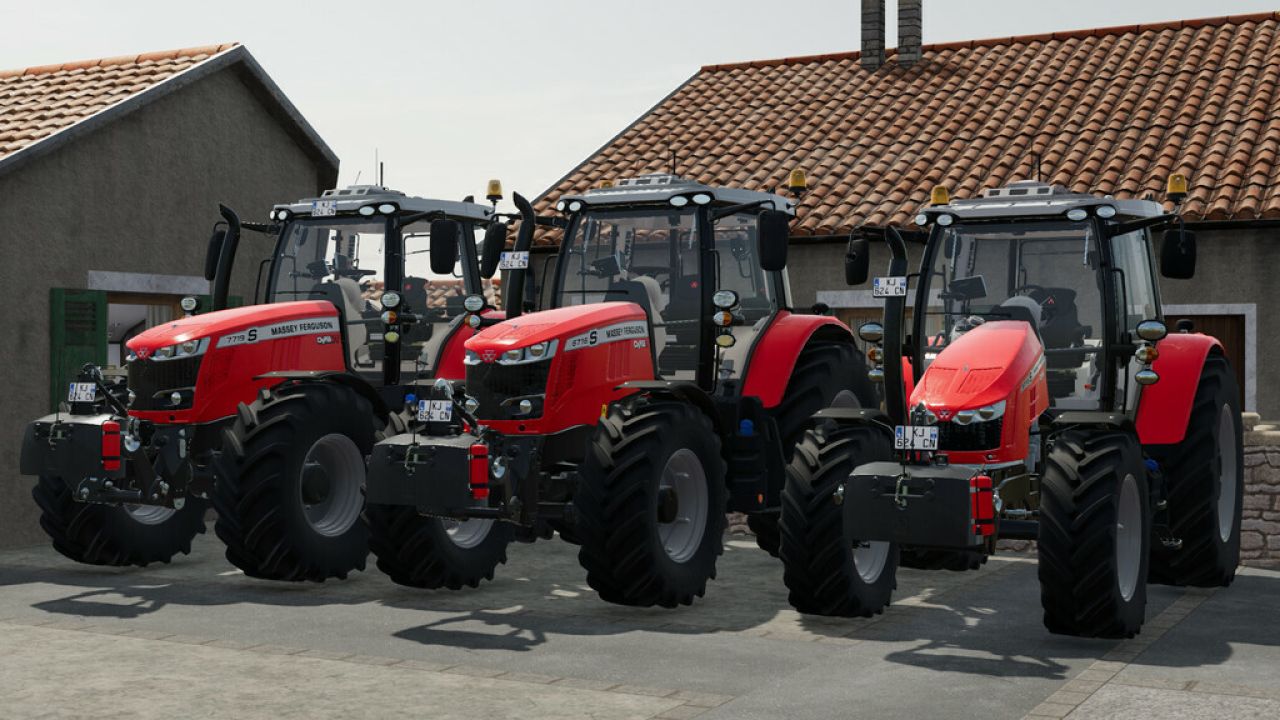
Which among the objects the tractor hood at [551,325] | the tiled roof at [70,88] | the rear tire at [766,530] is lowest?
the rear tire at [766,530]

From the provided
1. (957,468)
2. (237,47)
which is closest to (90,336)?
(237,47)

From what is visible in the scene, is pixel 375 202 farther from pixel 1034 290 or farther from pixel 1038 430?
pixel 1038 430

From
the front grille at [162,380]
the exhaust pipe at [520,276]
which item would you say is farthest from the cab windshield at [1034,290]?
the front grille at [162,380]

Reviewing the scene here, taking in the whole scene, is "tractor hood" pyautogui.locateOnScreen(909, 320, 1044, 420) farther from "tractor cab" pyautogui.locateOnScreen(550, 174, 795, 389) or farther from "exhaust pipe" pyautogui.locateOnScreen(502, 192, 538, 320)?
"exhaust pipe" pyautogui.locateOnScreen(502, 192, 538, 320)

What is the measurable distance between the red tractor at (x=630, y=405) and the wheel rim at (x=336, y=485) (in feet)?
2.17

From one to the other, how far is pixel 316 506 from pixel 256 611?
1328 mm

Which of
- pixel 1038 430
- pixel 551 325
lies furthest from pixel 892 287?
pixel 551 325

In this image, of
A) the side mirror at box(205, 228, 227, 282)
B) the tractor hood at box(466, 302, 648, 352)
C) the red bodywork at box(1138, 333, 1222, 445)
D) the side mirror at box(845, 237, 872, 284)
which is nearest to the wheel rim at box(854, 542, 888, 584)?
the side mirror at box(845, 237, 872, 284)

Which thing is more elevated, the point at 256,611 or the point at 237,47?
the point at 237,47

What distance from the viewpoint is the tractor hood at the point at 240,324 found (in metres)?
10.9

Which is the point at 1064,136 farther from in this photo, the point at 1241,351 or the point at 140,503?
the point at 140,503

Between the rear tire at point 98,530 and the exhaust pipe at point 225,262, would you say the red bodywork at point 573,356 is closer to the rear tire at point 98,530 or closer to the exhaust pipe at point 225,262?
the exhaust pipe at point 225,262

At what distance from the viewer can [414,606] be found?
9820 mm

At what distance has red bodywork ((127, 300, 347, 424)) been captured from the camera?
10867mm
